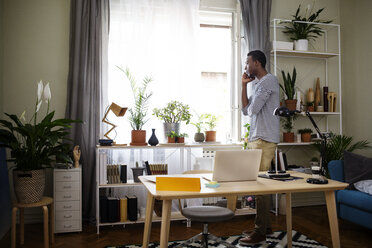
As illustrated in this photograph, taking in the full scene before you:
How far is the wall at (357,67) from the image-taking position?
4.47m

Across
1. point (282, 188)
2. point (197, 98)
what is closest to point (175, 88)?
point (197, 98)

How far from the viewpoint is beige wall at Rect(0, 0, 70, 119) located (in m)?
3.76

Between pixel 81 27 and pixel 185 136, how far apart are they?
1.69 meters

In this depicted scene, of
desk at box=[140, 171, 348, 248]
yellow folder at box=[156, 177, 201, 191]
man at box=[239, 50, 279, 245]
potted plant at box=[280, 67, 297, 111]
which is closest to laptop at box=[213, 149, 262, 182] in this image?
desk at box=[140, 171, 348, 248]

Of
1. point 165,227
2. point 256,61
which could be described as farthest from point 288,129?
point 165,227

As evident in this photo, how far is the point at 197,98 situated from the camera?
4.08 metres

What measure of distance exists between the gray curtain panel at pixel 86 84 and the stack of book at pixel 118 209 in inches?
10.2

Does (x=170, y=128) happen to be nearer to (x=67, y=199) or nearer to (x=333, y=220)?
(x=67, y=199)

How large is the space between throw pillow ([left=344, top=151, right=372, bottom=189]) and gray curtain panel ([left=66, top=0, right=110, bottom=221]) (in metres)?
2.70

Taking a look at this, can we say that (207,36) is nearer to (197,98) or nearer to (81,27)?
(197,98)

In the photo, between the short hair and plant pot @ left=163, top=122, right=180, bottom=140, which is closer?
the short hair

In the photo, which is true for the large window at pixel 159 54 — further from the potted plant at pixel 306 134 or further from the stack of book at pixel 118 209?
the potted plant at pixel 306 134

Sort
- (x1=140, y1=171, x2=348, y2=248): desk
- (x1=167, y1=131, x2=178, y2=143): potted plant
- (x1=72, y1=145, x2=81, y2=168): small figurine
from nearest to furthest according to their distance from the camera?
1. (x1=140, y1=171, x2=348, y2=248): desk
2. (x1=72, y1=145, x2=81, y2=168): small figurine
3. (x1=167, y1=131, x2=178, y2=143): potted plant

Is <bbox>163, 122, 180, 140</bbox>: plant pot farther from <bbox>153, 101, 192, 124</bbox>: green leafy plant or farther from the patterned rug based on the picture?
the patterned rug
